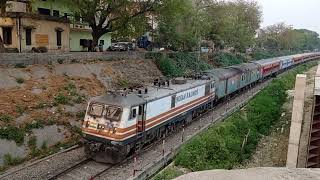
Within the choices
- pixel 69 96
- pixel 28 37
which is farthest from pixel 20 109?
pixel 28 37

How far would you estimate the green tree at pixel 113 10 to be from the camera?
109ft

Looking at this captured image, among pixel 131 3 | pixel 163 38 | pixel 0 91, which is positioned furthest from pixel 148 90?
pixel 163 38

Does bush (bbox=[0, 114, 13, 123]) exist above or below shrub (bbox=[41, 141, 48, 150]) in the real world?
above

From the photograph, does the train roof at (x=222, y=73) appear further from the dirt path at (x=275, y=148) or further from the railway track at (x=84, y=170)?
the railway track at (x=84, y=170)

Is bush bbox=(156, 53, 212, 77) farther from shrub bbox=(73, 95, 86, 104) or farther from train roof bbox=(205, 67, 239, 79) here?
shrub bbox=(73, 95, 86, 104)

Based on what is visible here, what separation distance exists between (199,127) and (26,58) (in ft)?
41.3

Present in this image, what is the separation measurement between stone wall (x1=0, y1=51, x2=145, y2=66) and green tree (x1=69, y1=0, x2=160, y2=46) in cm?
286

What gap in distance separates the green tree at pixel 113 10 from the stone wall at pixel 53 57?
2.86 m

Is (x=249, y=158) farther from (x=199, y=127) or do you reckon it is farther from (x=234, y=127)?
(x=199, y=127)

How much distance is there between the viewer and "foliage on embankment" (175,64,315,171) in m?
17.3

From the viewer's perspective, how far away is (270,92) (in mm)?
35531

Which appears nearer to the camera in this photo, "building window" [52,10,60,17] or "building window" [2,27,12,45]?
"building window" [2,27,12,45]

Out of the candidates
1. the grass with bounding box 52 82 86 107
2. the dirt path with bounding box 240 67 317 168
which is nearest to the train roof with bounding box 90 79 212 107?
the grass with bounding box 52 82 86 107

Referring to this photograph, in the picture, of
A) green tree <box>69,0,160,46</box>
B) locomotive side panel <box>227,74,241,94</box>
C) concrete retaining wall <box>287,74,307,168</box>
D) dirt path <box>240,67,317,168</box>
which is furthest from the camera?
locomotive side panel <box>227,74,241,94</box>
